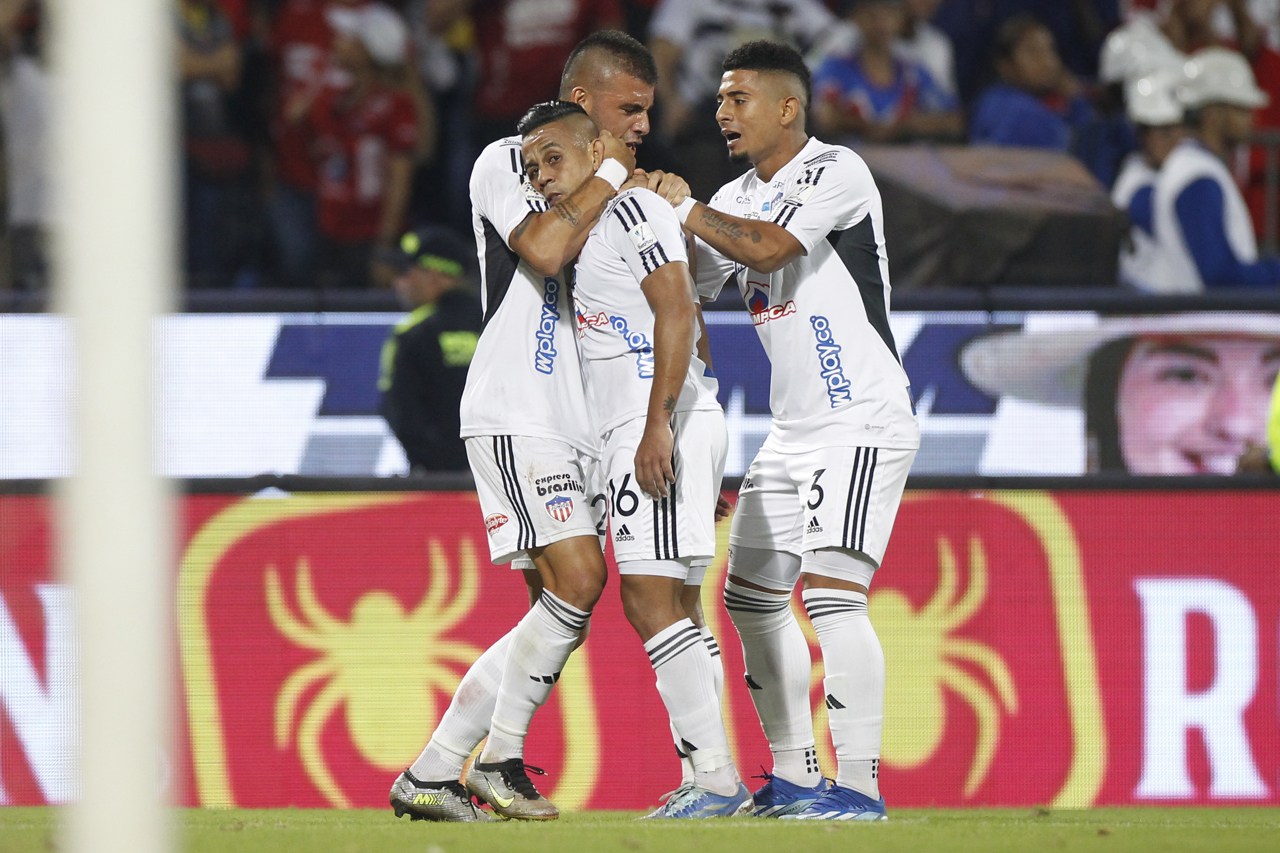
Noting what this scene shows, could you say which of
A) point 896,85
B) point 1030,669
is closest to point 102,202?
point 1030,669

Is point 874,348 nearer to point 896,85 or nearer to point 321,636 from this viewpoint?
point 321,636

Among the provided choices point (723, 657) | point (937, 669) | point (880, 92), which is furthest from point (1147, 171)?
point (723, 657)

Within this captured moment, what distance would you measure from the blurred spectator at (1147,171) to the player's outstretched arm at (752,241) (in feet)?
10.6

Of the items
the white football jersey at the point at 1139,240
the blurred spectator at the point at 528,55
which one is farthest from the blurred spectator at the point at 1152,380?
the blurred spectator at the point at 528,55

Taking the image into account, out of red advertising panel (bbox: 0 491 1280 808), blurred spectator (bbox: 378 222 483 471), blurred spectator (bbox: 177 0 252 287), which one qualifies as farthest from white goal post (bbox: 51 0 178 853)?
blurred spectator (bbox: 177 0 252 287)

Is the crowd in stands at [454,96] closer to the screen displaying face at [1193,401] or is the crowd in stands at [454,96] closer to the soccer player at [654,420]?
the screen displaying face at [1193,401]

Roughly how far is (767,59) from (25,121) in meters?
5.31

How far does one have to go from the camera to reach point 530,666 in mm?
4871

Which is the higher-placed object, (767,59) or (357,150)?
(767,59)

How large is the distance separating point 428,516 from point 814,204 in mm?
2434

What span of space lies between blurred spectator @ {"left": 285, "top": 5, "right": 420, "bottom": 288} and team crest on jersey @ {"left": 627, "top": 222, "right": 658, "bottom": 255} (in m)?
4.64

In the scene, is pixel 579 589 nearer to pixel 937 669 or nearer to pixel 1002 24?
pixel 937 669

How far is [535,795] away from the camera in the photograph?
4.96 m

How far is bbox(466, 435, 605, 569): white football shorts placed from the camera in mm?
4859
